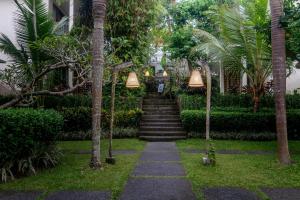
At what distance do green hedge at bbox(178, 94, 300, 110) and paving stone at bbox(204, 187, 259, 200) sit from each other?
9105mm

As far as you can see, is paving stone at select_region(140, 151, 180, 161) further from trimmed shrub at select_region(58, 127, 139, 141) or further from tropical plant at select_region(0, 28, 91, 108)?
trimmed shrub at select_region(58, 127, 139, 141)

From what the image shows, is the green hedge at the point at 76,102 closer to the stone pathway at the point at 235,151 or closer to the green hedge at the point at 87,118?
the green hedge at the point at 87,118

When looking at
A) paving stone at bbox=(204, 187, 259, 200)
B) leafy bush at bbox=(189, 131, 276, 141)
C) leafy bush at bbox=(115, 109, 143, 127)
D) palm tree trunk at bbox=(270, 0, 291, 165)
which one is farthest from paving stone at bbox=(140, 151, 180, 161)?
leafy bush at bbox=(115, 109, 143, 127)

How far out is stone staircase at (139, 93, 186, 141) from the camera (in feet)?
45.8

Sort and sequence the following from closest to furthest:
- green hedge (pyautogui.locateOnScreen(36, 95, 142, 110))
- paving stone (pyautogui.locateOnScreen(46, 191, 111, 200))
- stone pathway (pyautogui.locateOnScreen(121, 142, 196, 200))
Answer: paving stone (pyautogui.locateOnScreen(46, 191, 111, 200)) < stone pathway (pyautogui.locateOnScreen(121, 142, 196, 200)) < green hedge (pyautogui.locateOnScreen(36, 95, 142, 110))

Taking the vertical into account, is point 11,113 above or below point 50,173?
above

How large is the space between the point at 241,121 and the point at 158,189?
8.23 m

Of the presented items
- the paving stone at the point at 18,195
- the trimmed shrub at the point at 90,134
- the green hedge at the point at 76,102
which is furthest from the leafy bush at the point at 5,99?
the paving stone at the point at 18,195

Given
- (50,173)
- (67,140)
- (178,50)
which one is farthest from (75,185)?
(178,50)

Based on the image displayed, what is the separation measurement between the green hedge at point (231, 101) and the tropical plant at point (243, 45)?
888 mm

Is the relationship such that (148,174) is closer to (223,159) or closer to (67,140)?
(223,159)

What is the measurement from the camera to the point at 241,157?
953 centimetres

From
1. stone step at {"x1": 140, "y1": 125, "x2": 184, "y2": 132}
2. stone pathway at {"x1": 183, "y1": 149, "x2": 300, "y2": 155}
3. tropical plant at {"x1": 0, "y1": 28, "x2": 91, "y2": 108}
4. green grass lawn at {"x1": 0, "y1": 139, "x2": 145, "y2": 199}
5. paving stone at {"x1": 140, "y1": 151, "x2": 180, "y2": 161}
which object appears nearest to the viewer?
green grass lawn at {"x1": 0, "y1": 139, "x2": 145, "y2": 199}

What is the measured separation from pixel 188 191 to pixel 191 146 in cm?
583
